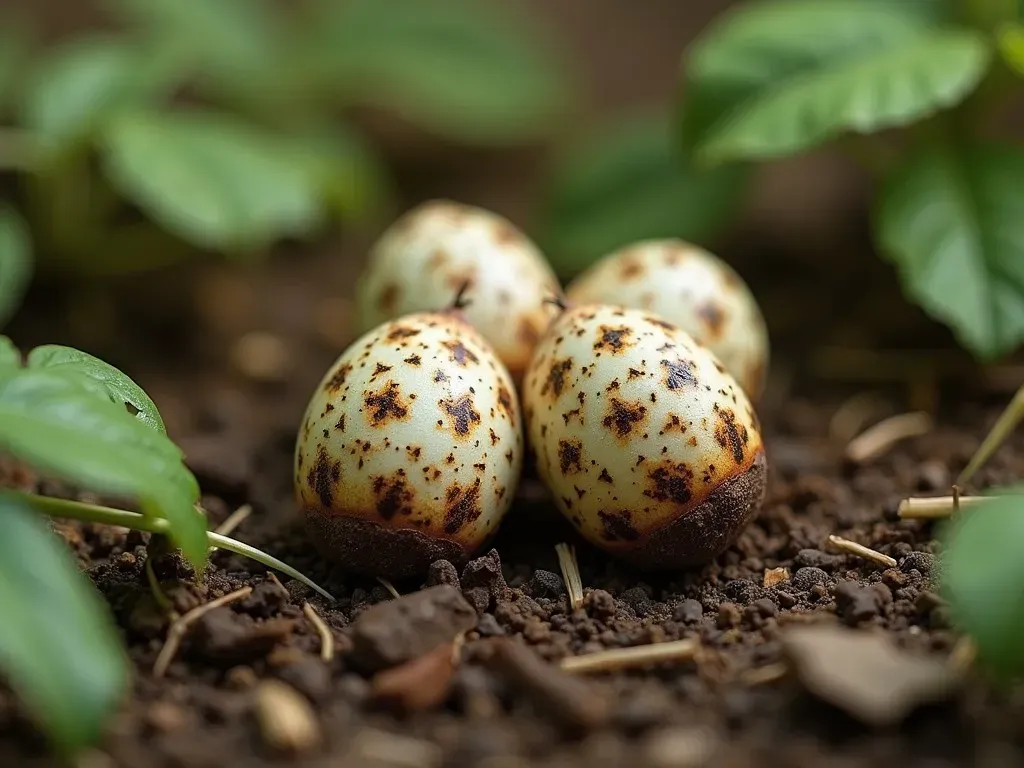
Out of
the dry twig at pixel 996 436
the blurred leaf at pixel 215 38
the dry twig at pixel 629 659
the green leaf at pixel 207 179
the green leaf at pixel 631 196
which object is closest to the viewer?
the dry twig at pixel 629 659

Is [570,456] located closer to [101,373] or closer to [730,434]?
[730,434]

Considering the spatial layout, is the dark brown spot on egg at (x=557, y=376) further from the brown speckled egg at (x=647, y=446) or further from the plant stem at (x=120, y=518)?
the plant stem at (x=120, y=518)

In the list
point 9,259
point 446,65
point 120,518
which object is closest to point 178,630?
point 120,518

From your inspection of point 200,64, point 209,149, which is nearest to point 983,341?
point 209,149

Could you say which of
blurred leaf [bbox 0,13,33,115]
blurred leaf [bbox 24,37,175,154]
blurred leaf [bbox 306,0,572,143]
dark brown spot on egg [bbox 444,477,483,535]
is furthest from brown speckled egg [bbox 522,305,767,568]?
blurred leaf [bbox 0,13,33,115]

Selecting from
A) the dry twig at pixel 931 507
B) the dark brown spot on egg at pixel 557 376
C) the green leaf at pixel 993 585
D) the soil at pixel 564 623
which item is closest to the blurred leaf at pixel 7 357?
the soil at pixel 564 623
